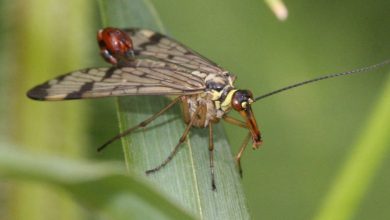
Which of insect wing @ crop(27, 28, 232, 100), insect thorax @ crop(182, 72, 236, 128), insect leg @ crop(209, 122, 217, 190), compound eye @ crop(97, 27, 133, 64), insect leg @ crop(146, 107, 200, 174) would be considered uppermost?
compound eye @ crop(97, 27, 133, 64)

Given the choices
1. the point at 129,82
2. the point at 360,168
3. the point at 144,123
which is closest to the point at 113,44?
the point at 129,82

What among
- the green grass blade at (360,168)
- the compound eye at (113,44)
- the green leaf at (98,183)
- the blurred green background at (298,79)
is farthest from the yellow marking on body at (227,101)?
the green leaf at (98,183)

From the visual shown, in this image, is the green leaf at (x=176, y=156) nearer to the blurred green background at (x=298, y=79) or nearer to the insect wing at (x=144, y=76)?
the insect wing at (x=144, y=76)

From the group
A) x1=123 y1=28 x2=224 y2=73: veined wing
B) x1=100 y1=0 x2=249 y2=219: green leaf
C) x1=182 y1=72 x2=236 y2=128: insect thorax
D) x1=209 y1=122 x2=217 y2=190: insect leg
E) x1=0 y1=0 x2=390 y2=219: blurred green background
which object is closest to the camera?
x1=100 y1=0 x2=249 y2=219: green leaf

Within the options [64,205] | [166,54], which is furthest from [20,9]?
[166,54]

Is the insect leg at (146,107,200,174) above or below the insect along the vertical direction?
below

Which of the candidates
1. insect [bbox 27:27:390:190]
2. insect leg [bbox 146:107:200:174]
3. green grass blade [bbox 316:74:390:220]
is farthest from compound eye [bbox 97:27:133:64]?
green grass blade [bbox 316:74:390:220]

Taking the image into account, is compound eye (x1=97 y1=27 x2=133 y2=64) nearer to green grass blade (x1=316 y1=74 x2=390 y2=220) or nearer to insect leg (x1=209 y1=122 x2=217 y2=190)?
insect leg (x1=209 y1=122 x2=217 y2=190)
